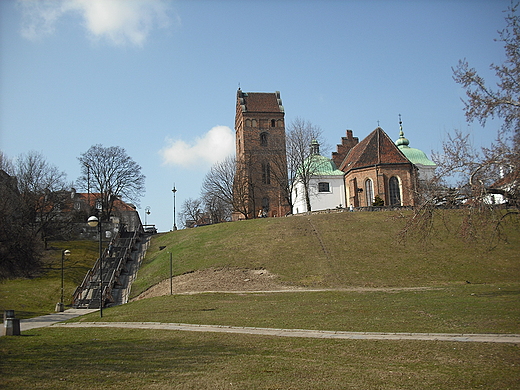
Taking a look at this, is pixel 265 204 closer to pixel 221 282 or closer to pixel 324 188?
pixel 324 188

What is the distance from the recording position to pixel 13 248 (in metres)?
23.1

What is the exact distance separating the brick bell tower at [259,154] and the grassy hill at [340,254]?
840 inches

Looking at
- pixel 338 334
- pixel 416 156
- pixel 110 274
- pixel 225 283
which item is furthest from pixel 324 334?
pixel 416 156

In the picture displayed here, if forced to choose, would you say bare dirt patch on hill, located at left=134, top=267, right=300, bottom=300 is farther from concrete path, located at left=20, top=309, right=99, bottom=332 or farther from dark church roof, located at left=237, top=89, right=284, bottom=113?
dark church roof, located at left=237, top=89, right=284, bottom=113

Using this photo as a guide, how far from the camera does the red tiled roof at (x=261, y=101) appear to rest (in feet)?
270

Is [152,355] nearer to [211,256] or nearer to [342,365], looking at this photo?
[342,365]

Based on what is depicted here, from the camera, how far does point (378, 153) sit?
61.4 metres

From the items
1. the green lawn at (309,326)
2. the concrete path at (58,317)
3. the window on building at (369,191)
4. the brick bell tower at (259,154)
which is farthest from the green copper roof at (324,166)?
the concrete path at (58,317)

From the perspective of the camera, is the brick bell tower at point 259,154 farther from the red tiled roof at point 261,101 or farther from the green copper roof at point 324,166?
the green copper roof at point 324,166

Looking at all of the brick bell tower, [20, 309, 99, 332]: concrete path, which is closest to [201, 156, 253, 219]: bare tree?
the brick bell tower

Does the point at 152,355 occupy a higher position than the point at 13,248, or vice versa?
the point at 13,248

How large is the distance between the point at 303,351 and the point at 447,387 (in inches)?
156

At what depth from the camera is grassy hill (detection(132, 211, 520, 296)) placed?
105 ft

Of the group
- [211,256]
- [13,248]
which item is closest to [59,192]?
[211,256]
